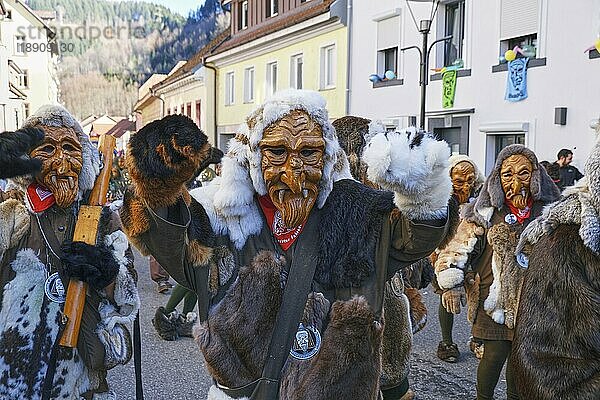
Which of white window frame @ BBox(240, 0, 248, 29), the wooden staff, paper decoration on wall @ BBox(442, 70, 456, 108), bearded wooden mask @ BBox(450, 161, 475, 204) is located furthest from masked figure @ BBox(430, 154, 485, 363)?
white window frame @ BBox(240, 0, 248, 29)

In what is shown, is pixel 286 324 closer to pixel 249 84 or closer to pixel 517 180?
pixel 517 180

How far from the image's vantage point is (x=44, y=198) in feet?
10.4

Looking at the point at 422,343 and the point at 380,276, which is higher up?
the point at 380,276

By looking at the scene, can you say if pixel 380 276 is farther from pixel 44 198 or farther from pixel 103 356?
pixel 44 198

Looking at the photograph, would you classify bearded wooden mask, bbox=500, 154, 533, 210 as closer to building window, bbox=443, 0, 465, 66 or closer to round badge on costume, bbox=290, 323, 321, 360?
round badge on costume, bbox=290, 323, 321, 360

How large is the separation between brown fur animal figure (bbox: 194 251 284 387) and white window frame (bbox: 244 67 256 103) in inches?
934

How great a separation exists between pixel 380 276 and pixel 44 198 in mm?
1592

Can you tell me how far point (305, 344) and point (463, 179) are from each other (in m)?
4.11

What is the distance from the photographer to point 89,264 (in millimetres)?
3047

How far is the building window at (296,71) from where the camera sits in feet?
72.6

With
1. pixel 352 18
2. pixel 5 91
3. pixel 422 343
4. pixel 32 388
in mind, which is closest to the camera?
pixel 32 388

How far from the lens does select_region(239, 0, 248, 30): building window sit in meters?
27.1

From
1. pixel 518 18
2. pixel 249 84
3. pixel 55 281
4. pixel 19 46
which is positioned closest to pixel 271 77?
pixel 249 84

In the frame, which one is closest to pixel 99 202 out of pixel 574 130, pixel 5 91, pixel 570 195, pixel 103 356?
pixel 103 356
